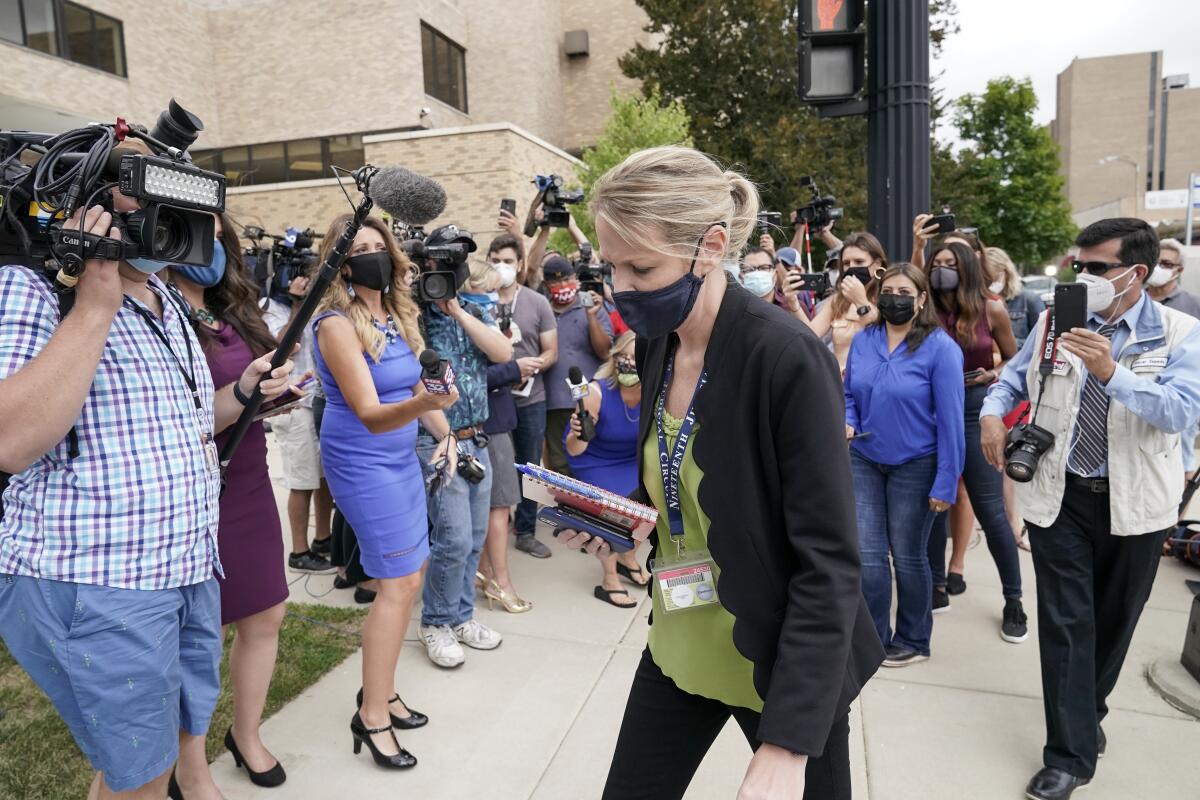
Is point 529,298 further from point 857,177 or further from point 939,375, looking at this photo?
point 857,177

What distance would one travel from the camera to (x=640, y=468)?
1951mm

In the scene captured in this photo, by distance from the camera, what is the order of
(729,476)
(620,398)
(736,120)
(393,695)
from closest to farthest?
1. (729,476)
2. (393,695)
3. (620,398)
4. (736,120)

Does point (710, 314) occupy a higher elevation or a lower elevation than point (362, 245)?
lower

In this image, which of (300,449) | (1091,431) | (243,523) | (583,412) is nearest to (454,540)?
(583,412)

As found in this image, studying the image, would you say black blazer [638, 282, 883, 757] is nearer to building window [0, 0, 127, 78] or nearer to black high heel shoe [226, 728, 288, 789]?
black high heel shoe [226, 728, 288, 789]

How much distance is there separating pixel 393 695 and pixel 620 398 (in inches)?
81.8

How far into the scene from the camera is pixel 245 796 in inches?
118

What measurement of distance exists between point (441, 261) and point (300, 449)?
2.55m

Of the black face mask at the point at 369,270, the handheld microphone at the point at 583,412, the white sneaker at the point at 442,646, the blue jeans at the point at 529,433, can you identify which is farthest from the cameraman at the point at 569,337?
the black face mask at the point at 369,270

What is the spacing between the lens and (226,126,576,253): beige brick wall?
20.1 m

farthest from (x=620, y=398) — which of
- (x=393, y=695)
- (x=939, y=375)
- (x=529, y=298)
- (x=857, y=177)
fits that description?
(x=857, y=177)

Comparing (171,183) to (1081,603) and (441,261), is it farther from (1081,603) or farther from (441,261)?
(1081,603)

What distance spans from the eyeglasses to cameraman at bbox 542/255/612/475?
331 centimetres

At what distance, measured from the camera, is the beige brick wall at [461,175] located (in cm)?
2008
